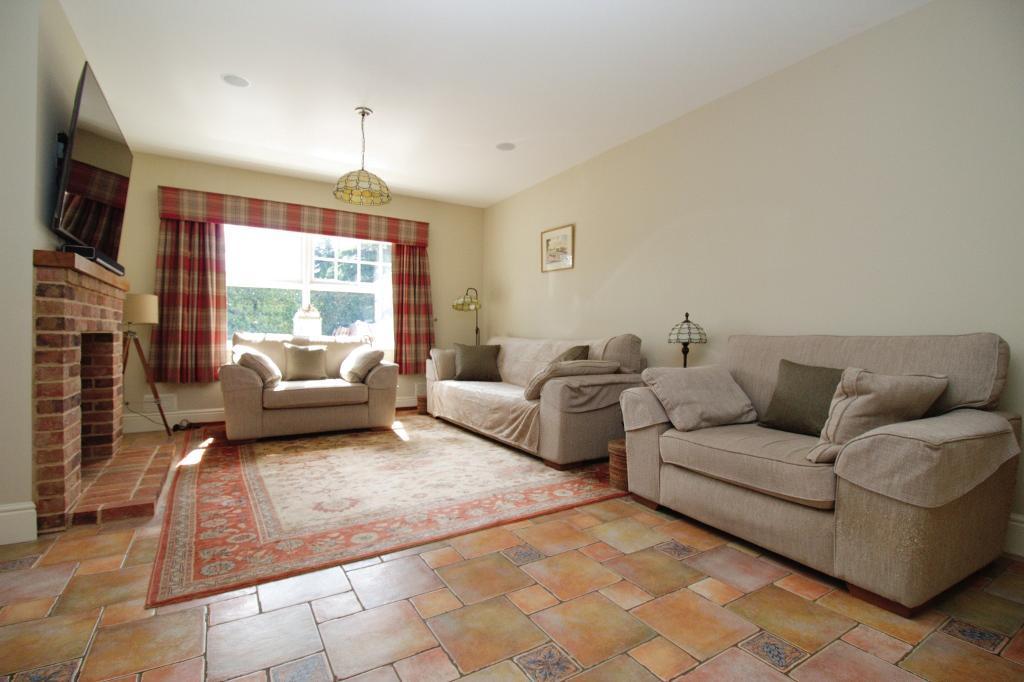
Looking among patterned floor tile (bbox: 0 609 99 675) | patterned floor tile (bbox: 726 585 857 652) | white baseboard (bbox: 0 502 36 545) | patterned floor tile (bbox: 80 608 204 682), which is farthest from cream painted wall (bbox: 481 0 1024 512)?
white baseboard (bbox: 0 502 36 545)

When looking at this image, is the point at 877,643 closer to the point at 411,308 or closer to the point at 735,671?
the point at 735,671

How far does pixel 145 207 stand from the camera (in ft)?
14.3

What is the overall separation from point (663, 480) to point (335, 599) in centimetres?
155

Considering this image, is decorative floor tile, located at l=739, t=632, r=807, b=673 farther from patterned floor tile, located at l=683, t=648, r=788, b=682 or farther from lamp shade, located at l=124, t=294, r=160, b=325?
lamp shade, located at l=124, t=294, r=160, b=325

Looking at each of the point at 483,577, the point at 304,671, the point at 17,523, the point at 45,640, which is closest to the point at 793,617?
the point at 483,577

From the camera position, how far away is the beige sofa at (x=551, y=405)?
314 cm

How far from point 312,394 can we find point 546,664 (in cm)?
316

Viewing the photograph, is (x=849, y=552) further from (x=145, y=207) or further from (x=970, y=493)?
(x=145, y=207)

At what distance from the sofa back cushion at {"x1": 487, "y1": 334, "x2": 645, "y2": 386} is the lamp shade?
293 cm

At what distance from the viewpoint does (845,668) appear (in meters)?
1.31

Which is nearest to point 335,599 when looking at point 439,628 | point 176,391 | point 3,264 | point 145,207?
point 439,628

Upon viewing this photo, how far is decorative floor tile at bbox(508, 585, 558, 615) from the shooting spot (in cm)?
159

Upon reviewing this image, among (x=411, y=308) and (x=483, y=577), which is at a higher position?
(x=411, y=308)

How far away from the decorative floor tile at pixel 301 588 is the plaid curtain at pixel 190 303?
3.47 metres
